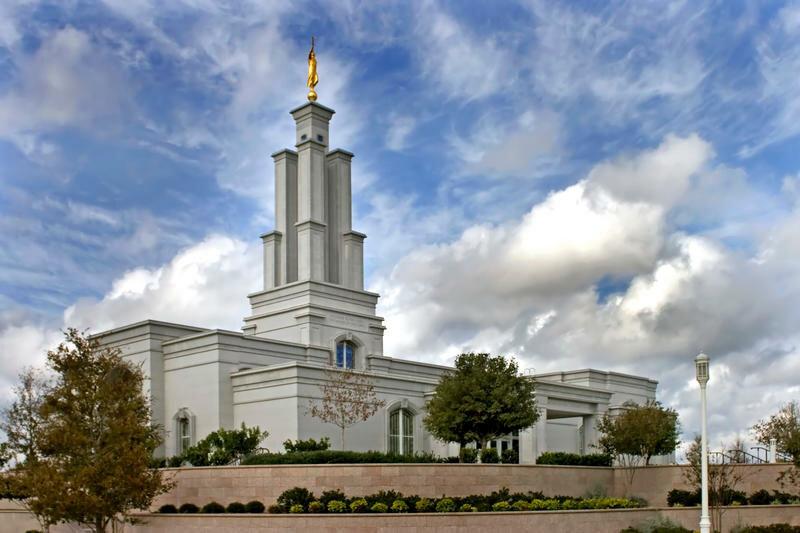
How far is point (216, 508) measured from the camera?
30.7m

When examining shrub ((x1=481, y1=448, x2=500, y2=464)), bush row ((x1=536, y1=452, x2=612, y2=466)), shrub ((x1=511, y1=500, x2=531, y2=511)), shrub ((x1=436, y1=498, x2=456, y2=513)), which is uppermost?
shrub ((x1=481, y1=448, x2=500, y2=464))

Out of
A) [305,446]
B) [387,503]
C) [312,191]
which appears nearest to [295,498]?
[387,503]

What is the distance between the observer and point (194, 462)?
36.2m

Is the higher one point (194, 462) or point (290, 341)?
point (290, 341)

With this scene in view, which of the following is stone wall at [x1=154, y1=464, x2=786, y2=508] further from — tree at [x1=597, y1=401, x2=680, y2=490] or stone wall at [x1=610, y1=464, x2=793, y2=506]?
tree at [x1=597, y1=401, x2=680, y2=490]

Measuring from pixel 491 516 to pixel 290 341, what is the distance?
23.9m

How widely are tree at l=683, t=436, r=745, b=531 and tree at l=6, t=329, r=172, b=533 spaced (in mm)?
18805

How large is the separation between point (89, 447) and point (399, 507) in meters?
9.77

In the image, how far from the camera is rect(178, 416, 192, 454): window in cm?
4509

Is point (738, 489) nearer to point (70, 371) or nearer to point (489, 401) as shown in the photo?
point (489, 401)

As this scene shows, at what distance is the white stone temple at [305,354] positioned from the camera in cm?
4397

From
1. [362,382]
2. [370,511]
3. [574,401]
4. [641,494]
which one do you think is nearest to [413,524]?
[370,511]

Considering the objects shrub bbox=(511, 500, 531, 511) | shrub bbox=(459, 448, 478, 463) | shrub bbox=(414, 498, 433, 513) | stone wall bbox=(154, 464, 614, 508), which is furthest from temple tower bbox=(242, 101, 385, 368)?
shrub bbox=(414, 498, 433, 513)

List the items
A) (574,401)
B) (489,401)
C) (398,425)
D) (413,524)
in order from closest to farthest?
(413,524)
(489,401)
(398,425)
(574,401)
